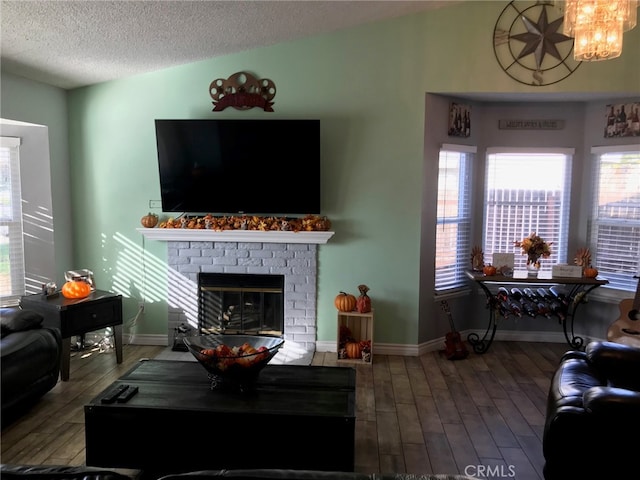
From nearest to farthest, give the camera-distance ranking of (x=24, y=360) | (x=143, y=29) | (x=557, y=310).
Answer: (x=24, y=360), (x=143, y=29), (x=557, y=310)

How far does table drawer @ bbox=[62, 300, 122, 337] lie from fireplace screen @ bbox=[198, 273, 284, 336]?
80 cm

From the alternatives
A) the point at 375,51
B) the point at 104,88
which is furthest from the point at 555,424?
the point at 104,88

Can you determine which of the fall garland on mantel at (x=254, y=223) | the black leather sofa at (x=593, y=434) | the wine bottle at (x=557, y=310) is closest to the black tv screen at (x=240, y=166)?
the fall garland on mantel at (x=254, y=223)

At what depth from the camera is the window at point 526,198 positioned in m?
4.96

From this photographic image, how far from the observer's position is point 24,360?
125 inches

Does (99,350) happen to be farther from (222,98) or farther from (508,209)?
(508,209)

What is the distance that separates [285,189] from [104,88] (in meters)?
1.95

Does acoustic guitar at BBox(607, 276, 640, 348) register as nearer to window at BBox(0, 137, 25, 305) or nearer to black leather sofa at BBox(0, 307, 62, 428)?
black leather sofa at BBox(0, 307, 62, 428)

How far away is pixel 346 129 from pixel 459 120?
1089 mm

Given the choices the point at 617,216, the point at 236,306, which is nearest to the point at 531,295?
the point at 617,216

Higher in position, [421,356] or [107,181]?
[107,181]

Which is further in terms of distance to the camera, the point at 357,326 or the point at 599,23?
the point at 357,326

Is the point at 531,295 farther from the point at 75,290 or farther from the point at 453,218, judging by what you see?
the point at 75,290

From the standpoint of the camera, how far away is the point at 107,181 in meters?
4.73
